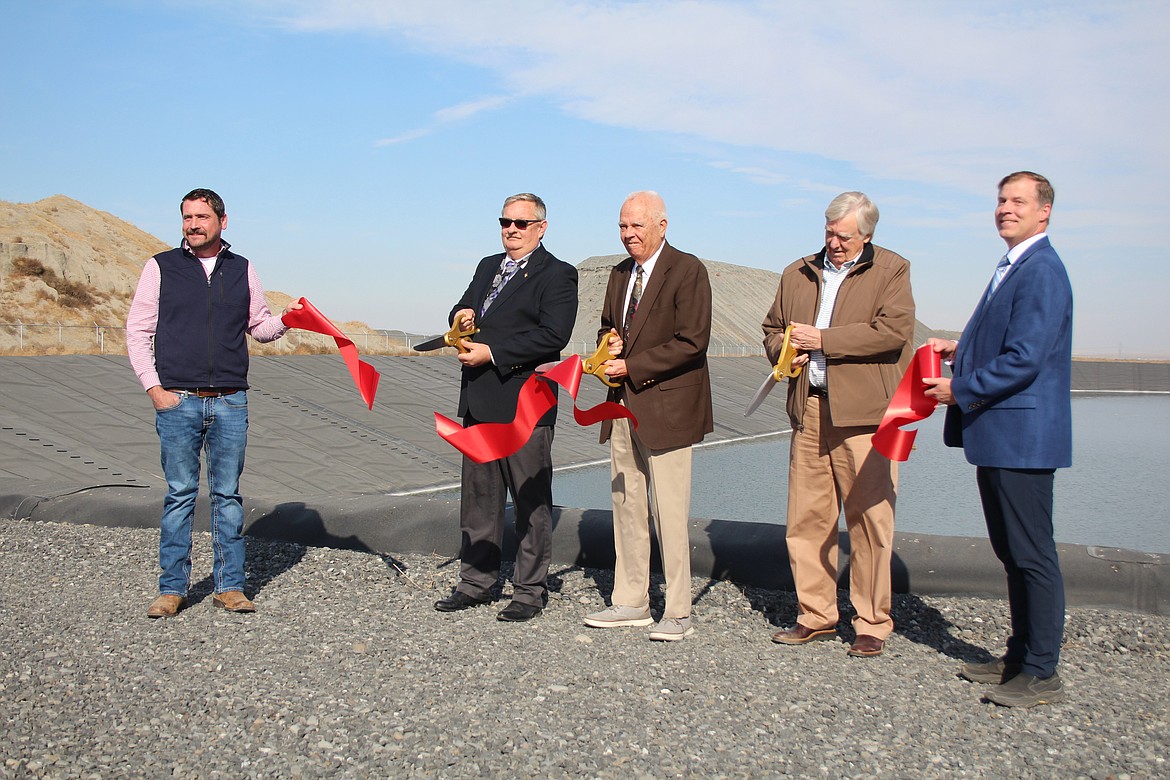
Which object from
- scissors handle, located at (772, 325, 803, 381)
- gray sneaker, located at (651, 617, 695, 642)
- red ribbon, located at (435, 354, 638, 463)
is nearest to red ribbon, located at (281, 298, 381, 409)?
red ribbon, located at (435, 354, 638, 463)

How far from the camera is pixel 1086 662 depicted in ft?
12.4

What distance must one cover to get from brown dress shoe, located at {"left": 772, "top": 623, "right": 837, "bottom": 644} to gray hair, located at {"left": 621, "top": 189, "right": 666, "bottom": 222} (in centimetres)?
176

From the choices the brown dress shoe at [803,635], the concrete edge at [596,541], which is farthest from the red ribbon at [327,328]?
the brown dress shoe at [803,635]

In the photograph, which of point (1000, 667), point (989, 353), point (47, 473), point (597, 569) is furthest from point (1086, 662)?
point (47, 473)

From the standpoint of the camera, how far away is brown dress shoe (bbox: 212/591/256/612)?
437 cm

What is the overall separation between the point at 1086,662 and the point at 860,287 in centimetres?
163

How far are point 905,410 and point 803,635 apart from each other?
3.26 ft

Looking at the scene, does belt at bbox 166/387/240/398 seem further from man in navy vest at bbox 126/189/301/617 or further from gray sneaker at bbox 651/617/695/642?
gray sneaker at bbox 651/617/695/642

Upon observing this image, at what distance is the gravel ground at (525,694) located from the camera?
2760 mm

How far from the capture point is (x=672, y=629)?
4.11 metres

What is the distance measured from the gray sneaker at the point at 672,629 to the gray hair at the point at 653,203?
5.41ft

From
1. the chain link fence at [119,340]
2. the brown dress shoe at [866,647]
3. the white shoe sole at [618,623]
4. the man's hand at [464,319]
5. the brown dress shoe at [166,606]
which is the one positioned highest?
the man's hand at [464,319]

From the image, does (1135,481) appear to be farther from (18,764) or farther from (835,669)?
(18,764)

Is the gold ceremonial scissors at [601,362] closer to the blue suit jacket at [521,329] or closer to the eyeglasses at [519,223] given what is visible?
the blue suit jacket at [521,329]
